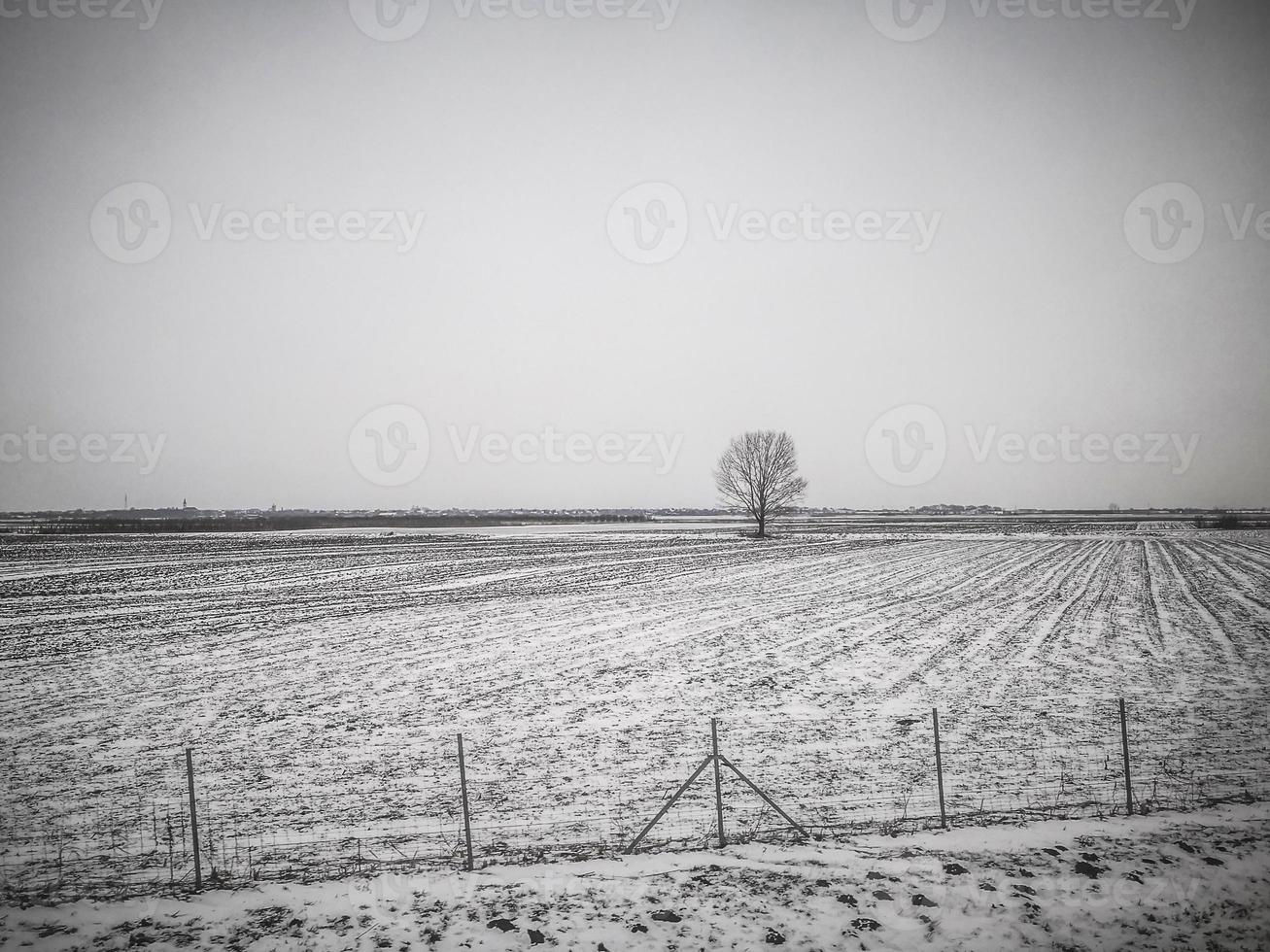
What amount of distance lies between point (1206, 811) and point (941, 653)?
8.11 metres

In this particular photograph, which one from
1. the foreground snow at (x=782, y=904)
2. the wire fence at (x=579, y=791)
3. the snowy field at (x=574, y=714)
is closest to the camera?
the foreground snow at (x=782, y=904)

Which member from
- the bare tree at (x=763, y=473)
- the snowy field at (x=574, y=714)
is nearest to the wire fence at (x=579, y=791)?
the snowy field at (x=574, y=714)

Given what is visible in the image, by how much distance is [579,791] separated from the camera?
851 centimetres

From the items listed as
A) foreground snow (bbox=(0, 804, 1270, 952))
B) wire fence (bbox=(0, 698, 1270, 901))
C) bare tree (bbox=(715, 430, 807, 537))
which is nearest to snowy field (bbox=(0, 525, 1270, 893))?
wire fence (bbox=(0, 698, 1270, 901))

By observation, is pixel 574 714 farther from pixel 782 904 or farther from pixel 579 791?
pixel 782 904

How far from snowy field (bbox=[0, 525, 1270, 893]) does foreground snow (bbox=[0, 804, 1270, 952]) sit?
22.4 inches

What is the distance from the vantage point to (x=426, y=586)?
28547mm

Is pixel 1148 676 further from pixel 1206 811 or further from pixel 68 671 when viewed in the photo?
pixel 68 671

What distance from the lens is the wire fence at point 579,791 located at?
6949 mm

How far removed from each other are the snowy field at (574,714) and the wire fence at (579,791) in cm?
5

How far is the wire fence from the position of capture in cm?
695

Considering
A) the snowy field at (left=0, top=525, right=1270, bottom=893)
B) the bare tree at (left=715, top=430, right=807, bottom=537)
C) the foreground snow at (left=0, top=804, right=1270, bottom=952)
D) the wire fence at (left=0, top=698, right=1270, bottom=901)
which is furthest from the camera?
the bare tree at (left=715, top=430, right=807, bottom=537)

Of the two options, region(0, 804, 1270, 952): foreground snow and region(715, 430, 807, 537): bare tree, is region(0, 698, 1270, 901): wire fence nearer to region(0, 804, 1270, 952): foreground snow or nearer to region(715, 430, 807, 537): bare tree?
region(0, 804, 1270, 952): foreground snow

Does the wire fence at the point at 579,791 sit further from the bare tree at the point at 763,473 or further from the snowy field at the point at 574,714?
the bare tree at the point at 763,473
